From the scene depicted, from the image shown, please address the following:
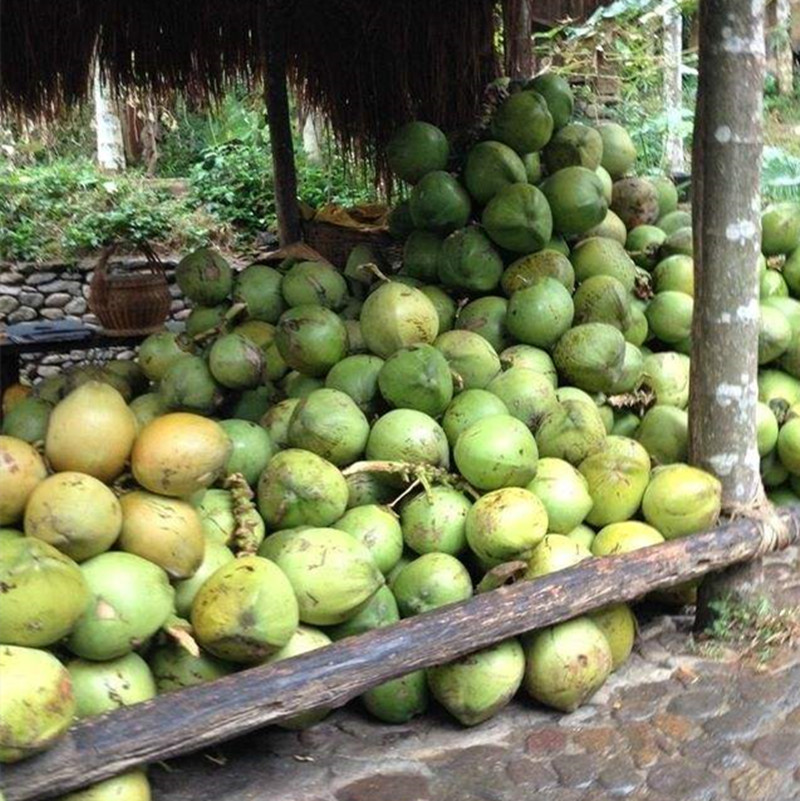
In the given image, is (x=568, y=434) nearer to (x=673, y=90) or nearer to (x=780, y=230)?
(x=780, y=230)

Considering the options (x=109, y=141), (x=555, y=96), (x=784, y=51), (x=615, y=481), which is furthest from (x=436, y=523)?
(x=784, y=51)

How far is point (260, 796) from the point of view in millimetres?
2395

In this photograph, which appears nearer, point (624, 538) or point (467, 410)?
point (624, 538)

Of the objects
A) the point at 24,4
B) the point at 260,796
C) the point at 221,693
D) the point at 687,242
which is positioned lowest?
the point at 260,796

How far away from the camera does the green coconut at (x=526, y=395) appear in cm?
317

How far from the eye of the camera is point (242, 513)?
8.82 ft

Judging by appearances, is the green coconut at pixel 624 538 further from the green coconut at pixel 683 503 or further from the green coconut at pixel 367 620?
the green coconut at pixel 367 620

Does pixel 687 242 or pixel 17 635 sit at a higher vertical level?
pixel 687 242

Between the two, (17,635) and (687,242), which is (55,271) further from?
(17,635)

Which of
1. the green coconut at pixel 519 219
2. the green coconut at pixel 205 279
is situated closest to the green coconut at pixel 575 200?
the green coconut at pixel 519 219

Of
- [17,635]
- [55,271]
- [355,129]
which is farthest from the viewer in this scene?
[55,271]

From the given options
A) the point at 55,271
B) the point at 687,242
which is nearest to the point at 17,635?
the point at 687,242

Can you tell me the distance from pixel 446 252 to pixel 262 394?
2.93ft

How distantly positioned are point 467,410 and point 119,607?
50.3 inches
